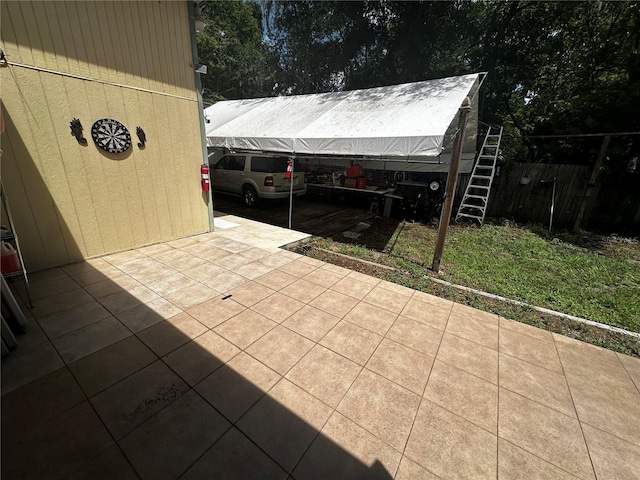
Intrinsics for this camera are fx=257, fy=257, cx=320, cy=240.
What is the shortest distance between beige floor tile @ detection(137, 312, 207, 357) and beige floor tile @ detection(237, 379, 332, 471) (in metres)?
1.06

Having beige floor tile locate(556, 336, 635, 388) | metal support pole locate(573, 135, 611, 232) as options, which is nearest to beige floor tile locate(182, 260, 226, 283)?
beige floor tile locate(556, 336, 635, 388)

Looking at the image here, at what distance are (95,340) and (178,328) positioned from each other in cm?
69

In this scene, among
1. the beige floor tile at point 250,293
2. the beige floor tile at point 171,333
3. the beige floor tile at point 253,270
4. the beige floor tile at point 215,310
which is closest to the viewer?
the beige floor tile at point 171,333

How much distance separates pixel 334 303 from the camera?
10.5 ft

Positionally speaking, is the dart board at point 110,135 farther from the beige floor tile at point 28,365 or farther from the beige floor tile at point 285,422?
the beige floor tile at point 285,422

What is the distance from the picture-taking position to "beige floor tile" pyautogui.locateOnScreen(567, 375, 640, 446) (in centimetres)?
186

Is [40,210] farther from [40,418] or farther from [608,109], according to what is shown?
[608,109]

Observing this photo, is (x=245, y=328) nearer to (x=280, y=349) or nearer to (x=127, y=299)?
(x=280, y=349)

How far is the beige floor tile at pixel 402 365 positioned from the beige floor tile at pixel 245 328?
3.65 feet

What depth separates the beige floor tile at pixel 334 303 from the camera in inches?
120

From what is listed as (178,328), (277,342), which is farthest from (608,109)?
(178,328)

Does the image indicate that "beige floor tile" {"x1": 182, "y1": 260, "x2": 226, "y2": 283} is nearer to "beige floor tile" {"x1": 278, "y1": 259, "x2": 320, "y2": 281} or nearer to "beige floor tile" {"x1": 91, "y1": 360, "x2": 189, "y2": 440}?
"beige floor tile" {"x1": 278, "y1": 259, "x2": 320, "y2": 281}

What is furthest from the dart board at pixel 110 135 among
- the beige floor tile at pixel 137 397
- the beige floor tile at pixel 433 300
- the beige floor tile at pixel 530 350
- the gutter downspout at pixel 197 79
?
the beige floor tile at pixel 530 350

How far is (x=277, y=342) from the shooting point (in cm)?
250
